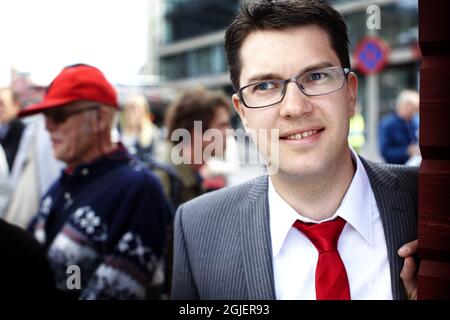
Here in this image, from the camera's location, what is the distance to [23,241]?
134cm

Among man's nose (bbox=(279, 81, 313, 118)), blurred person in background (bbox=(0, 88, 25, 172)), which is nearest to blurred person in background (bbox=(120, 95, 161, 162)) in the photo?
blurred person in background (bbox=(0, 88, 25, 172))

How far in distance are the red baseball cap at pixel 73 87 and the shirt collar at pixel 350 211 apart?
4.10 ft

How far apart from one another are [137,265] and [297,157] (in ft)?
3.92

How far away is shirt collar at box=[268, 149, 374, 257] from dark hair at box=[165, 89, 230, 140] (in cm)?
165

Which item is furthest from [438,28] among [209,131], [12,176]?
[12,176]

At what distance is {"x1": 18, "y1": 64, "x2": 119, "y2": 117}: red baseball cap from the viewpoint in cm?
240

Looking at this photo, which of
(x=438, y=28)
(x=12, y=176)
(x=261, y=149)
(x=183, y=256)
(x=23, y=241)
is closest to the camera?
(x=438, y=28)

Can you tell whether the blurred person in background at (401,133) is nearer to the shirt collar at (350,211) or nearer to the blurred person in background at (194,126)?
the blurred person in background at (194,126)

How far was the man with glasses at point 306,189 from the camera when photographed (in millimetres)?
1352

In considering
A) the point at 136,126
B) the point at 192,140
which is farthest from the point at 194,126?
the point at 136,126

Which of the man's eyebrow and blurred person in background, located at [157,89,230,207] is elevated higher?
the man's eyebrow

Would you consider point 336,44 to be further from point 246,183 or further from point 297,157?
point 246,183

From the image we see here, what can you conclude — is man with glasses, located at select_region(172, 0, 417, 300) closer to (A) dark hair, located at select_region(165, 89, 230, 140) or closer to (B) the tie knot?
(B) the tie knot

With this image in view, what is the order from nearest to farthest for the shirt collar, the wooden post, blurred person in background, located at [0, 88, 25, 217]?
the wooden post < the shirt collar < blurred person in background, located at [0, 88, 25, 217]
